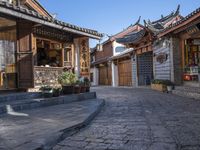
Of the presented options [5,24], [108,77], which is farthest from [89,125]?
[108,77]

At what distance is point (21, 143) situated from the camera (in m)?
4.24

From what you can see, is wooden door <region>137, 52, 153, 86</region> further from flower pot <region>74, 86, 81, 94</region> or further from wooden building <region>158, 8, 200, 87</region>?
flower pot <region>74, 86, 81, 94</region>

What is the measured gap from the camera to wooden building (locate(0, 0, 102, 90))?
982 cm

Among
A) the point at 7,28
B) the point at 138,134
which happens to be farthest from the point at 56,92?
the point at 138,134

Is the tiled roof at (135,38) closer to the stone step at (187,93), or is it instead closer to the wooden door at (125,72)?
the wooden door at (125,72)

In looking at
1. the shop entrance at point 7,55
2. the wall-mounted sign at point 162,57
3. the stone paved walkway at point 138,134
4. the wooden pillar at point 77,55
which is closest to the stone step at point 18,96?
the shop entrance at point 7,55

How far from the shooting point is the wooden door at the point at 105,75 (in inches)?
1298

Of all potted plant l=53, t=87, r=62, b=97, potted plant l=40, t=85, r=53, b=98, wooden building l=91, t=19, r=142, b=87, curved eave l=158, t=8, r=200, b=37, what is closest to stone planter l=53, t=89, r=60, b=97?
potted plant l=53, t=87, r=62, b=97

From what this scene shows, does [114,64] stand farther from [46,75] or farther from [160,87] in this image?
[46,75]

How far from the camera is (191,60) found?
51.5 ft

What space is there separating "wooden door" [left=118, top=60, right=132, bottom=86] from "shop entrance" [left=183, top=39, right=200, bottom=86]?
10.1 m

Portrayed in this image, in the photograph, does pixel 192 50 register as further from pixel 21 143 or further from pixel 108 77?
pixel 108 77

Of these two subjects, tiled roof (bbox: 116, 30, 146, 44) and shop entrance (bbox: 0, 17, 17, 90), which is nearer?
shop entrance (bbox: 0, 17, 17, 90)

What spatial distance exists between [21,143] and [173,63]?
40.9 ft
